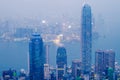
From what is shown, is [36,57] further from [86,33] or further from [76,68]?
[86,33]

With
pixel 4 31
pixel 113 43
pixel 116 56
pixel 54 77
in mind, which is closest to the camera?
pixel 54 77

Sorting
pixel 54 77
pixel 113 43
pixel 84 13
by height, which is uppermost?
pixel 84 13

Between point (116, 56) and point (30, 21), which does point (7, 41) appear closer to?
point (30, 21)

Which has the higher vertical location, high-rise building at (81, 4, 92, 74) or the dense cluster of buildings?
high-rise building at (81, 4, 92, 74)

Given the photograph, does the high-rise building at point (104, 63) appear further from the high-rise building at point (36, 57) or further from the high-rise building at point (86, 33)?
the high-rise building at point (36, 57)

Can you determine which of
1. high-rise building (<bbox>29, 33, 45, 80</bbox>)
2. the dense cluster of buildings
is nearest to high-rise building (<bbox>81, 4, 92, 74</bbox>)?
the dense cluster of buildings

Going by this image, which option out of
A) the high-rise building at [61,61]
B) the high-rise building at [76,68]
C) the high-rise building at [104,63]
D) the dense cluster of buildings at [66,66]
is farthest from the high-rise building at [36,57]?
the high-rise building at [104,63]

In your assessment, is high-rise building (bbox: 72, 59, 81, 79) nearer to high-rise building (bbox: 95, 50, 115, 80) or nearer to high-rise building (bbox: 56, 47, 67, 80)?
high-rise building (bbox: 56, 47, 67, 80)

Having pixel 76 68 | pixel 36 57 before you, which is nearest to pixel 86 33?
pixel 76 68

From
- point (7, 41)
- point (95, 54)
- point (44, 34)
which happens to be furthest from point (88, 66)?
point (7, 41)
